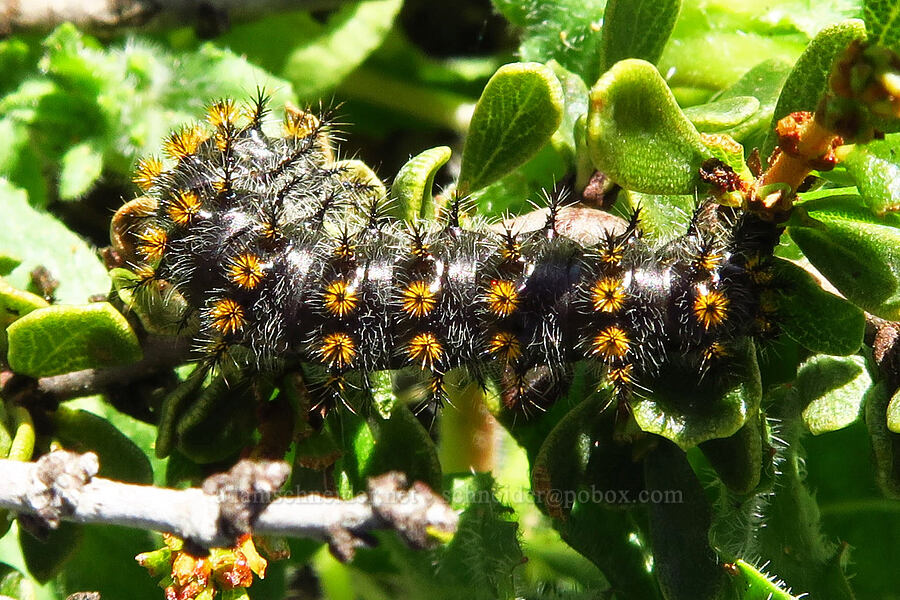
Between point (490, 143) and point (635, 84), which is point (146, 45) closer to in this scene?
point (490, 143)

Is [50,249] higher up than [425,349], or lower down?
lower down

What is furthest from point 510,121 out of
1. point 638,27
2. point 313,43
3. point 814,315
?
point 313,43

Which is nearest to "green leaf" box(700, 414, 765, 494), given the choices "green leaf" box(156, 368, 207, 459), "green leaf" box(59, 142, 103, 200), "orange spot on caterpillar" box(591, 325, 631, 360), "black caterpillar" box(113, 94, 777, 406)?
"black caterpillar" box(113, 94, 777, 406)

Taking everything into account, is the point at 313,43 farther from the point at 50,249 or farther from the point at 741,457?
the point at 741,457

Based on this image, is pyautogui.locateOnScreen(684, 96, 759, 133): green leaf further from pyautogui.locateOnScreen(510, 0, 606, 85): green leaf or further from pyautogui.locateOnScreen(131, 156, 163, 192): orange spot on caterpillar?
pyautogui.locateOnScreen(131, 156, 163, 192): orange spot on caterpillar

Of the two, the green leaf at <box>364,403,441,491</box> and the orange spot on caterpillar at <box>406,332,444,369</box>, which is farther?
the green leaf at <box>364,403,441,491</box>

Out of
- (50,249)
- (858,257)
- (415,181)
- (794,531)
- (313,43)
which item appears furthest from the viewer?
(313,43)

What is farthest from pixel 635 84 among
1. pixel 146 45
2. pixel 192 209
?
pixel 146 45
